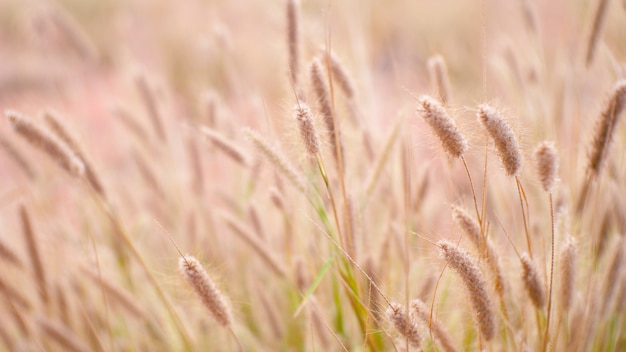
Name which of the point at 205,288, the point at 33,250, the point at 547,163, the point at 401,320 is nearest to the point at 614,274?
the point at 547,163

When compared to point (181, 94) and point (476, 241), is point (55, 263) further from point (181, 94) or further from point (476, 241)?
point (181, 94)

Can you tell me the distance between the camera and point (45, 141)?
1.03 metres

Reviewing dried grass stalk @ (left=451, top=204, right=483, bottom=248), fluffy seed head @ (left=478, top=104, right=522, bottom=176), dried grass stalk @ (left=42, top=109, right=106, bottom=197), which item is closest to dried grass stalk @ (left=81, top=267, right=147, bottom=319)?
dried grass stalk @ (left=42, top=109, right=106, bottom=197)

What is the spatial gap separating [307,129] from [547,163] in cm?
40

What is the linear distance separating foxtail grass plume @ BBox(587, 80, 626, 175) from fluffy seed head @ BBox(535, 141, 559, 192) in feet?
0.79

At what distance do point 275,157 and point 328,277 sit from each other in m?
0.63

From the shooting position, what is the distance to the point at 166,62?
233 inches

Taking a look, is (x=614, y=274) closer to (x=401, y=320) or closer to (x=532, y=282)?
(x=532, y=282)

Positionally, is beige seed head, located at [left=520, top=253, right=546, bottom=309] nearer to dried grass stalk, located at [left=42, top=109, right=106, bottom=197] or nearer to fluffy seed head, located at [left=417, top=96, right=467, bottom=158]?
fluffy seed head, located at [left=417, top=96, right=467, bottom=158]

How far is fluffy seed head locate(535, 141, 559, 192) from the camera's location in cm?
77

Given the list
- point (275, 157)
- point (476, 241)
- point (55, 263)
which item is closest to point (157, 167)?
point (55, 263)

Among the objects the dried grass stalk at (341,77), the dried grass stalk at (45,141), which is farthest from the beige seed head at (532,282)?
the dried grass stalk at (45,141)

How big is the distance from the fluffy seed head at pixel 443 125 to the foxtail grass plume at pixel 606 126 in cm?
37

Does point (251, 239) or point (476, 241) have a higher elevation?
point (251, 239)
